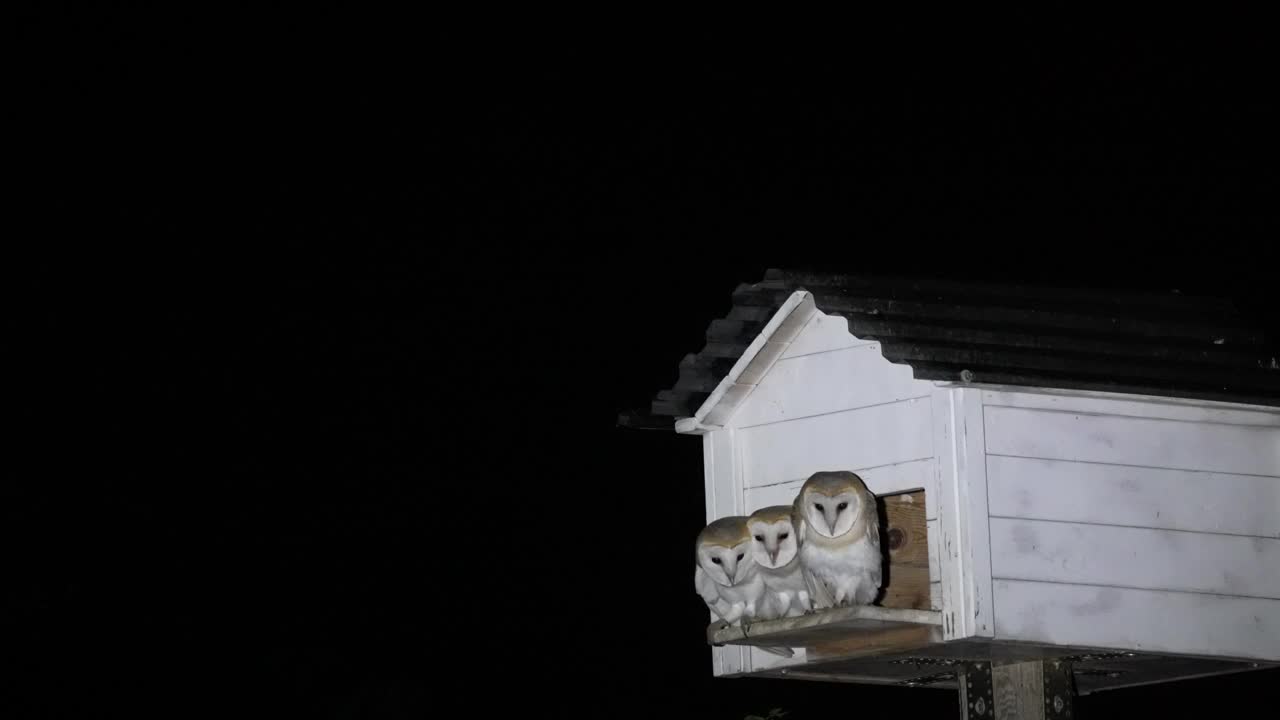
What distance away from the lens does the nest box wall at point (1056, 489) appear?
5191mm

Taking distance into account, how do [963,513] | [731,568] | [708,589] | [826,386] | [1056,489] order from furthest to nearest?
[826,386], [708,589], [731,568], [1056,489], [963,513]

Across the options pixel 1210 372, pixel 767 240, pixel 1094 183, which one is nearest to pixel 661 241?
pixel 767 240

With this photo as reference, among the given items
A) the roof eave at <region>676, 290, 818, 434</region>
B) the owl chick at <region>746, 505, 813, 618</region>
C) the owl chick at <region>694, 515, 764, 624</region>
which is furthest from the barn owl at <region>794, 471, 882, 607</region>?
the roof eave at <region>676, 290, 818, 434</region>

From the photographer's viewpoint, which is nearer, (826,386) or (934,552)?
(934,552)

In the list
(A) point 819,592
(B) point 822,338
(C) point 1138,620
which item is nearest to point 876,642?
(A) point 819,592

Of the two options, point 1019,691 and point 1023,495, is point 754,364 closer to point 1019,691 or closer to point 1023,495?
point 1023,495

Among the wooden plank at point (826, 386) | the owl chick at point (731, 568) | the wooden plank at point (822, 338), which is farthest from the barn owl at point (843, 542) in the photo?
the wooden plank at point (822, 338)

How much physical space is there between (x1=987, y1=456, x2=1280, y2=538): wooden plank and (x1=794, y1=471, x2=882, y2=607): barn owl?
1.04ft

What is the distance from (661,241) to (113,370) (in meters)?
2.84

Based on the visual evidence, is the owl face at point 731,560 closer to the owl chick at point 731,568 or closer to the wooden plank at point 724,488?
the owl chick at point 731,568

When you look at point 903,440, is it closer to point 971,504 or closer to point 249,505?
point 971,504

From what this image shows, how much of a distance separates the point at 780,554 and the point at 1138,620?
905 millimetres

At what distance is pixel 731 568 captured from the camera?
5.41 metres

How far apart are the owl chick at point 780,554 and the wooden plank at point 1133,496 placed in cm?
52
